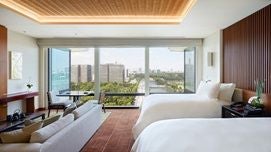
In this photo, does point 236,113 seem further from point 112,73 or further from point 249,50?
point 112,73

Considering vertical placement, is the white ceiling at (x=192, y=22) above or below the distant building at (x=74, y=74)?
above

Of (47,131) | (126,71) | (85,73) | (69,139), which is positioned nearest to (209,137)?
(47,131)

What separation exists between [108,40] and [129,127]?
3.47 meters

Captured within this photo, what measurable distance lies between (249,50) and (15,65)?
5.82 metres

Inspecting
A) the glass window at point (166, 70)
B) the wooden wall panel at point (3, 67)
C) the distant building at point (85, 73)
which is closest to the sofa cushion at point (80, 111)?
the wooden wall panel at point (3, 67)

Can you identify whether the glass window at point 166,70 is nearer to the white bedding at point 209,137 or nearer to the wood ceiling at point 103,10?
the wood ceiling at point 103,10

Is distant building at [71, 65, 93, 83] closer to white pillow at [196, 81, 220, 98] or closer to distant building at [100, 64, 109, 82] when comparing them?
distant building at [100, 64, 109, 82]

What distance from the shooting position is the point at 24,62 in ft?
24.2

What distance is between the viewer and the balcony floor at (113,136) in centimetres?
419

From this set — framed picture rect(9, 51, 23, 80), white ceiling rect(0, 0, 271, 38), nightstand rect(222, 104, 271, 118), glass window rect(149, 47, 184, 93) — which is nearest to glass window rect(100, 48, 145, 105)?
glass window rect(149, 47, 184, 93)

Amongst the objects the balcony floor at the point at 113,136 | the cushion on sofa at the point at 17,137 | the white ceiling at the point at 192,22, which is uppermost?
the white ceiling at the point at 192,22

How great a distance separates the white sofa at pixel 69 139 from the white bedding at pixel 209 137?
881mm

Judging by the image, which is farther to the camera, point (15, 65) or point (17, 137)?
point (15, 65)

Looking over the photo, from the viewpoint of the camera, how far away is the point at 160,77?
28.4ft
